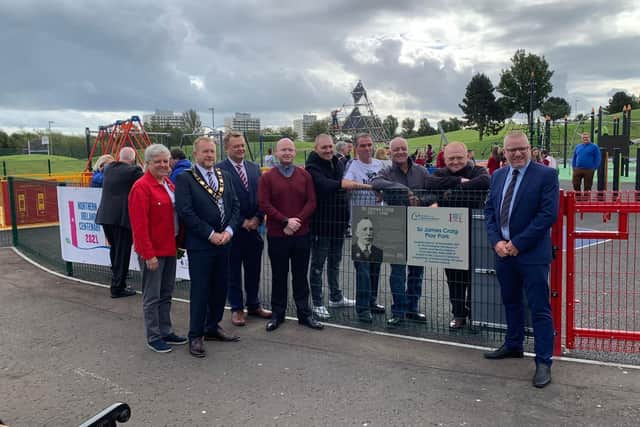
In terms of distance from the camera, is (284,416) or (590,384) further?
(590,384)

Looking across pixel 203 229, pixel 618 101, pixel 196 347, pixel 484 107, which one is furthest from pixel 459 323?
pixel 618 101

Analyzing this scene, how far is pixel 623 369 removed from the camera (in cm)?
445

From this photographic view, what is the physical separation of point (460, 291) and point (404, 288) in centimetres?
59

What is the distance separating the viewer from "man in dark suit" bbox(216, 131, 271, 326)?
19.2 ft

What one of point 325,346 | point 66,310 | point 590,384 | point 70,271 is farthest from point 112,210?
point 590,384

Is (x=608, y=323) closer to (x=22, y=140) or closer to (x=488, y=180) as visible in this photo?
(x=488, y=180)

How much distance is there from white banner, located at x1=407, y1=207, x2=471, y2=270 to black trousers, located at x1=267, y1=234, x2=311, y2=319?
1.17 metres

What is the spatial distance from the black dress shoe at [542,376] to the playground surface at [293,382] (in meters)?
0.05

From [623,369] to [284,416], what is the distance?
2919mm

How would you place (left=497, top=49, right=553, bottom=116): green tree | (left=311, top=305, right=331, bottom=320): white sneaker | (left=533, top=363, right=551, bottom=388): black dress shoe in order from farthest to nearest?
(left=497, top=49, right=553, bottom=116): green tree
(left=311, top=305, right=331, bottom=320): white sneaker
(left=533, top=363, right=551, bottom=388): black dress shoe

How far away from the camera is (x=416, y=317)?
5.65m

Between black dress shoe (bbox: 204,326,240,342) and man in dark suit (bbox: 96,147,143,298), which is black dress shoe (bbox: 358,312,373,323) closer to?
black dress shoe (bbox: 204,326,240,342)

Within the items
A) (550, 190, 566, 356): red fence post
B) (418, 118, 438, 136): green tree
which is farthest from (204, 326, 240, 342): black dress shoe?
Answer: (418, 118, 438, 136): green tree

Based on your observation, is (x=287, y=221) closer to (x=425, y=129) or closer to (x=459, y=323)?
(x=459, y=323)
